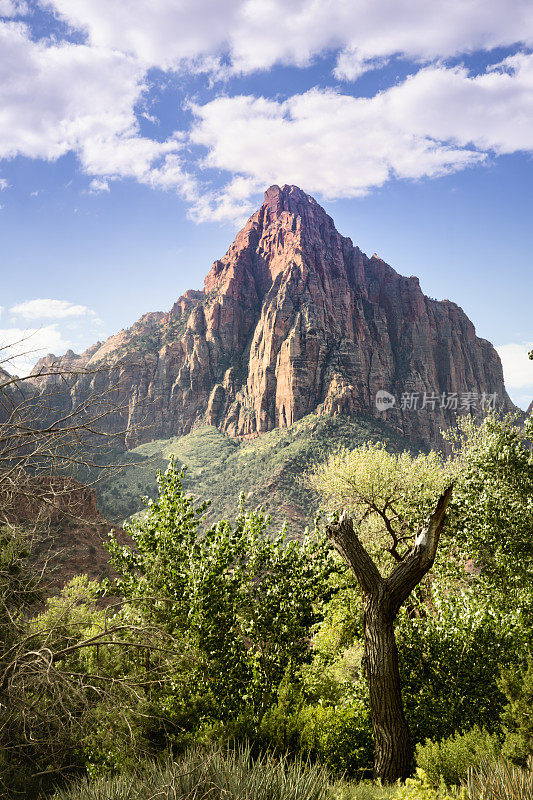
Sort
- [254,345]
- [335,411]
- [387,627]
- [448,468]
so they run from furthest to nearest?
[254,345] < [335,411] < [448,468] < [387,627]

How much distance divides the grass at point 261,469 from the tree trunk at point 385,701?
4892 centimetres

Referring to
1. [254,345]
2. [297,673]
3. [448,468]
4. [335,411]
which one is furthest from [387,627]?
[254,345]

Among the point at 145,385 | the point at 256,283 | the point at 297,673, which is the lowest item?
the point at 297,673

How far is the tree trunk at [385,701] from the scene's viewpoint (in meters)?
6.37

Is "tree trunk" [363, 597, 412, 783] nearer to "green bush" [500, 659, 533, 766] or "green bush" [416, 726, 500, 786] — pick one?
"green bush" [416, 726, 500, 786]

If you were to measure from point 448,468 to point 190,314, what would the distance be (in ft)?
399

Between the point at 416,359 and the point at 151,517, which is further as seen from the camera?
the point at 416,359

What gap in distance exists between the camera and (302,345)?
108312mm

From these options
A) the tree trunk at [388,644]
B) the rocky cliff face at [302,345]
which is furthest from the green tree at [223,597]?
the rocky cliff face at [302,345]

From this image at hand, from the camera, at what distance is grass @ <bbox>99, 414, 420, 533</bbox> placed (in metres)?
63.3

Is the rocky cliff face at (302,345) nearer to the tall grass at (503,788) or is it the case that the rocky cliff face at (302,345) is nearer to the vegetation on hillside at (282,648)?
the vegetation on hillside at (282,648)

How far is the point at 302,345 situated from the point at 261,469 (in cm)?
4423

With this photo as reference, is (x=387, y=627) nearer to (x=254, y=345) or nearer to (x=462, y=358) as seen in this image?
(x=254, y=345)

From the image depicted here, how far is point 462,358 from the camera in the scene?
13850 centimetres
